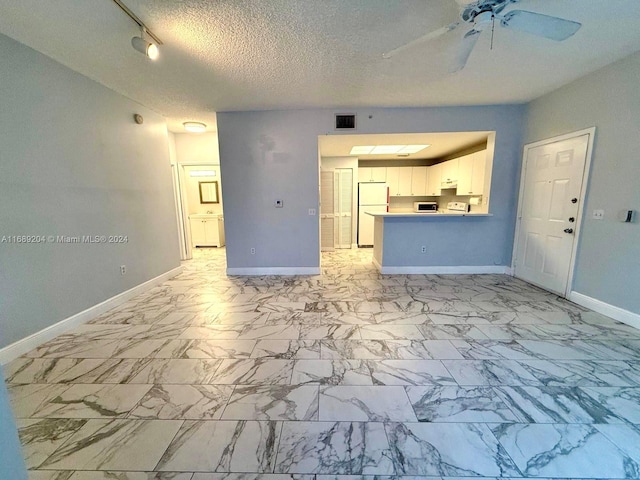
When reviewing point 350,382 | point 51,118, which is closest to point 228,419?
point 350,382

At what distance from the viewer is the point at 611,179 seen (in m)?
2.60

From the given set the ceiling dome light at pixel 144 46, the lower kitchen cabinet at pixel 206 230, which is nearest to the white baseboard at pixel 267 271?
the lower kitchen cabinet at pixel 206 230

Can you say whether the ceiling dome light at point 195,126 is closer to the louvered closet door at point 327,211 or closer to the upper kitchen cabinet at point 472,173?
the louvered closet door at point 327,211

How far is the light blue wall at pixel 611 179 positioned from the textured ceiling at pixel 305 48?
9.4 inches

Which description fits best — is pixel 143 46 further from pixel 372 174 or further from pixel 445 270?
pixel 372 174

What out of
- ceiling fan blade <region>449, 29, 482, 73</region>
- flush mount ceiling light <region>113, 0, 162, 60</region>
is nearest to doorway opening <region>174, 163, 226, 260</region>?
flush mount ceiling light <region>113, 0, 162, 60</region>

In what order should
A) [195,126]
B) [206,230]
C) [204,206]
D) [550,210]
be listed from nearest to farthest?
1. [550,210]
2. [195,126]
3. [206,230]
4. [204,206]

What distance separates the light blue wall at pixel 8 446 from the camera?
80cm

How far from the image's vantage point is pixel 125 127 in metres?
3.24

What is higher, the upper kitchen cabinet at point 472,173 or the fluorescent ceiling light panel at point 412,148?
the fluorescent ceiling light panel at point 412,148

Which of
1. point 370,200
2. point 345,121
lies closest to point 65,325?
point 345,121

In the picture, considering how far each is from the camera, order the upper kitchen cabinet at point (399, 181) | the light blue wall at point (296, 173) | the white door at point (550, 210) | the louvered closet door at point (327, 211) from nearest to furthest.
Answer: the white door at point (550, 210) → the light blue wall at point (296, 173) → the louvered closet door at point (327, 211) → the upper kitchen cabinet at point (399, 181)

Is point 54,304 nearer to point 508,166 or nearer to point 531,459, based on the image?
point 531,459

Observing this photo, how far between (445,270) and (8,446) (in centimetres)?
476
